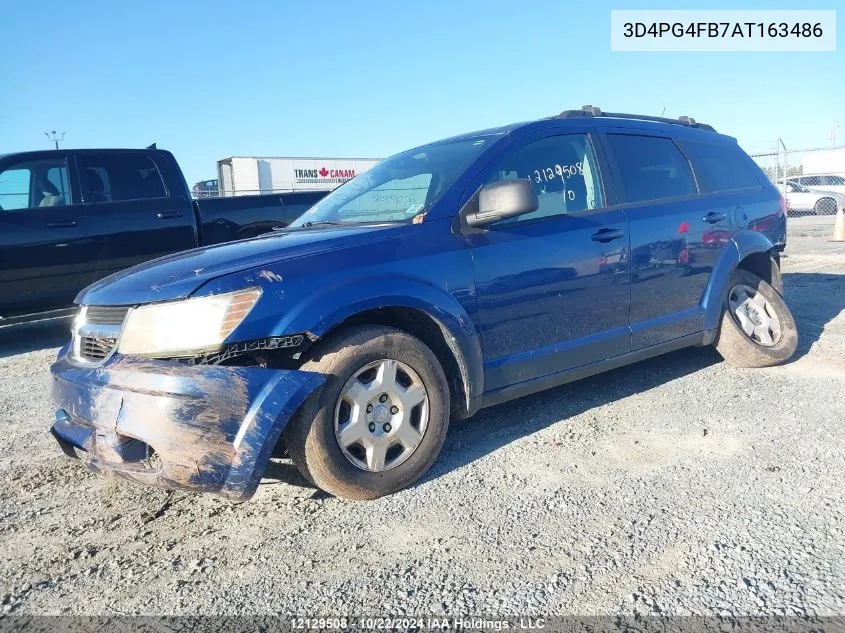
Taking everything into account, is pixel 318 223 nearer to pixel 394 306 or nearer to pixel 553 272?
pixel 394 306

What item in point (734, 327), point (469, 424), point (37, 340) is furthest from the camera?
point (37, 340)

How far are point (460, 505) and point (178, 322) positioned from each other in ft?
4.60

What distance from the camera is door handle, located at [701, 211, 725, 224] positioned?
14.7 ft

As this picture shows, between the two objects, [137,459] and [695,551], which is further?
[137,459]

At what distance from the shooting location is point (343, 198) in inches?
166

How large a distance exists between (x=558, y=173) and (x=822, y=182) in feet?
74.4

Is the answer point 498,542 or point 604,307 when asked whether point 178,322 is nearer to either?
point 498,542

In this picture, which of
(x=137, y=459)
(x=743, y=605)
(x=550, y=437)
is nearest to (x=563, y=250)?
(x=550, y=437)

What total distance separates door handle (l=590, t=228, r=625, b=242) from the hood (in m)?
1.26

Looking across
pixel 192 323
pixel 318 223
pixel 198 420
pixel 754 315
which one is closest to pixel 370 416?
pixel 198 420

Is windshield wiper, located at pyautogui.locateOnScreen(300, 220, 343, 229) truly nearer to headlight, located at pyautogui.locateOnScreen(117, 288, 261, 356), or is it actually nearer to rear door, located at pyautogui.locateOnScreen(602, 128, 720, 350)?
headlight, located at pyautogui.locateOnScreen(117, 288, 261, 356)

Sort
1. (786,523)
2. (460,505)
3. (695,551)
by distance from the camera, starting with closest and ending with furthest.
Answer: (695,551) < (786,523) < (460,505)

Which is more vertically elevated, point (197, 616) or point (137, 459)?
point (137, 459)

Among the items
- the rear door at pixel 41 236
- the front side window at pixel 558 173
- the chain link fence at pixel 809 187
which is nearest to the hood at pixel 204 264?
the front side window at pixel 558 173
